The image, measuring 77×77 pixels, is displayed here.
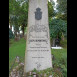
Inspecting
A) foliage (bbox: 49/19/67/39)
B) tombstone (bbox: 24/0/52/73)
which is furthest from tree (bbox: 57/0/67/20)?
tombstone (bbox: 24/0/52/73)

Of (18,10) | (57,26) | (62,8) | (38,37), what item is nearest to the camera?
(38,37)

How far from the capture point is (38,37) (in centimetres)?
406

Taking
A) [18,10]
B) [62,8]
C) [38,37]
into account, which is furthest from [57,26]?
[18,10]

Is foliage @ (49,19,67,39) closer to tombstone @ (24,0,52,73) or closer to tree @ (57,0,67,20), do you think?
tree @ (57,0,67,20)

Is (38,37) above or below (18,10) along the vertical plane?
below

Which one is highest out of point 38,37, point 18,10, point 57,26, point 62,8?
point 18,10

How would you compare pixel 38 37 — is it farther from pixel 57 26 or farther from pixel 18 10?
pixel 18 10

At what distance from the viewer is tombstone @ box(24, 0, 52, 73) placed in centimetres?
402

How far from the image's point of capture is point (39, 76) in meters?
3.77

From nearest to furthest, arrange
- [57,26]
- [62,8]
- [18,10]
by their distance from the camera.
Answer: [57,26]
[62,8]
[18,10]

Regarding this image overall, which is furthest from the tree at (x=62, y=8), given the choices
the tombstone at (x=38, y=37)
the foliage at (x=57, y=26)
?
the tombstone at (x=38, y=37)

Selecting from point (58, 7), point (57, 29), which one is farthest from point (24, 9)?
point (57, 29)

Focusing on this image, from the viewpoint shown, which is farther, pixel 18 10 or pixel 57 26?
pixel 18 10

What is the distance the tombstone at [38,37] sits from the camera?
4.02 m
